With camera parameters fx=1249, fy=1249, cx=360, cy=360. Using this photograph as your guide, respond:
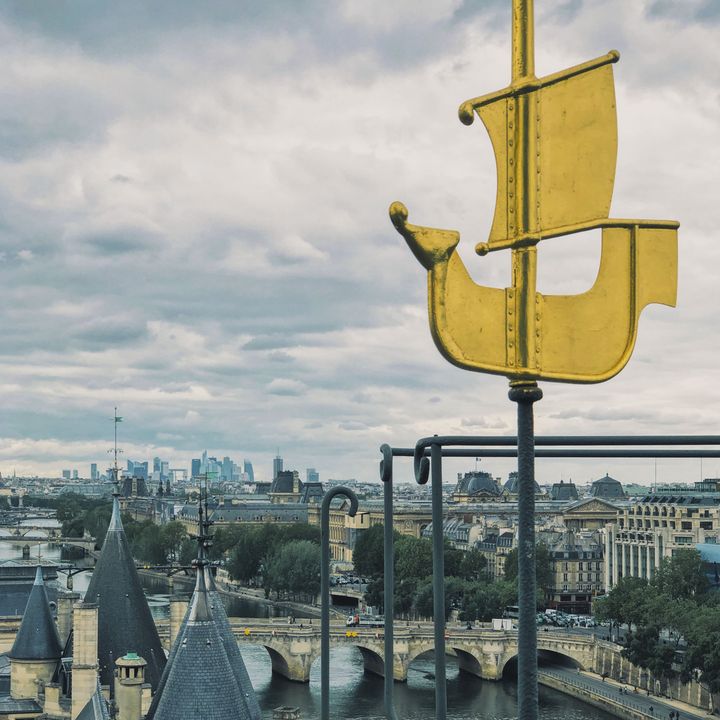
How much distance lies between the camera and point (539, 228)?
386cm

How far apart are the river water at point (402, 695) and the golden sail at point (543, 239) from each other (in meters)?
39.0

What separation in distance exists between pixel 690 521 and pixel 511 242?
6840cm

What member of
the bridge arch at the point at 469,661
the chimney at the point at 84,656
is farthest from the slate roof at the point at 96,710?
the bridge arch at the point at 469,661

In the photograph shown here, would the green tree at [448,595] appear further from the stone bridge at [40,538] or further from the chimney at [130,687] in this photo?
the stone bridge at [40,538]

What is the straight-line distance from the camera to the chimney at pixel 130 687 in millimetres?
18359

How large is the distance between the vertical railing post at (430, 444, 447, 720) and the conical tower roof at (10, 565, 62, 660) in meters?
22.9

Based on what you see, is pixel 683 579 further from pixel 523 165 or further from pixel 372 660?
pixel 523 165

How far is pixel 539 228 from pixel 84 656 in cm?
1903

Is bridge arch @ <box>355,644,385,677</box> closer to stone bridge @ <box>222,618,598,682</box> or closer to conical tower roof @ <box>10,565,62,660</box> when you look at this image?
stone bridge @ <box>222,618,598,682</box>

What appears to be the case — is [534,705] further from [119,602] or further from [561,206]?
[119,602]

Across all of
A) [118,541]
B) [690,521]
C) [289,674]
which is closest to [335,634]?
[289,674]

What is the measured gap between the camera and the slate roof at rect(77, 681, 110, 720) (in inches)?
715

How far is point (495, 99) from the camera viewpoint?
3889mm

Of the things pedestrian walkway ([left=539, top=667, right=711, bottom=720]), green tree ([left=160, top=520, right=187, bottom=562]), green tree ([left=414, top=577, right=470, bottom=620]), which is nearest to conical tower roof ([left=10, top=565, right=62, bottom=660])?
pedestrian walkway ([left=539, top=667, right=711, bottom=720])
